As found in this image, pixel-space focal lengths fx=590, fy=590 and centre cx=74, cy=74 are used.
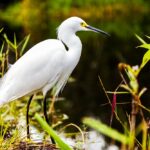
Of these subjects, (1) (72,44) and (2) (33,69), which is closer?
(2) (33,69)

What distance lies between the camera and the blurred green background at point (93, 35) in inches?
349

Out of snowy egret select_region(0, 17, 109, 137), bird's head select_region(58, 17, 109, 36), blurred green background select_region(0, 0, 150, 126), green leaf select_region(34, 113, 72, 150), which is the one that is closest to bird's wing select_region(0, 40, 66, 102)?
snowy egret select_region(0, 17, 109, 137)

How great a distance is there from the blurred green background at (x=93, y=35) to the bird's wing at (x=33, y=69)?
234 centimetres

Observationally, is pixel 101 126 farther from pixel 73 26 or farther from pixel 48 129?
pixel 73 26

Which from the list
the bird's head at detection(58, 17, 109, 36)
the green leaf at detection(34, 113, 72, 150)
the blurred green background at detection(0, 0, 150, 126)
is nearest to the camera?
the green leaf at detection(34, 113, 72, 150)

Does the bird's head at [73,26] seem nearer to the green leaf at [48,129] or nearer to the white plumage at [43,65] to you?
the white plumage at [43,65]

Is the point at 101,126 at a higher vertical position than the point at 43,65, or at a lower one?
higher

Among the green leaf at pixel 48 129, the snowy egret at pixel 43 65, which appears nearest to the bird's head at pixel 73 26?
the snowy egret at pixel 43 65

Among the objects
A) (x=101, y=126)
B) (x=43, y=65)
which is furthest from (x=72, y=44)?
(x=101, y=126)

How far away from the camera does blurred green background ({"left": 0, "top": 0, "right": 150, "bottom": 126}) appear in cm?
888

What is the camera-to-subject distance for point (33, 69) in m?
4.11

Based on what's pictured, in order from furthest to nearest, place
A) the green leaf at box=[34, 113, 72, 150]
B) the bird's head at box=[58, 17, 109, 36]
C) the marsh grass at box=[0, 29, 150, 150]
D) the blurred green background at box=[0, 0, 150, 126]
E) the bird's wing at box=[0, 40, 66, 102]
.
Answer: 1. the blurred green background at box=[0, 0, 150, 126]
2. the bird's head at box=[58, 17, 109, 36]
3. the bird's wing at box=[0, 40, 66, 102]
4. the green leaf at box=[34, 113, 72, 150]
5. the marsh grass at box=[0, 29, 150, 150]

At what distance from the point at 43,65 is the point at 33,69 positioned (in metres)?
0.08

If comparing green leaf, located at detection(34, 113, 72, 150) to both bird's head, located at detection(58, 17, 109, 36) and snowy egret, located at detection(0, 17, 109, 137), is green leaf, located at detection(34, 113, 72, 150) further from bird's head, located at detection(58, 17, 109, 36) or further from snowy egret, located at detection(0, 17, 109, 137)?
bird's head, located at detection(58, 17, 109, 36)
